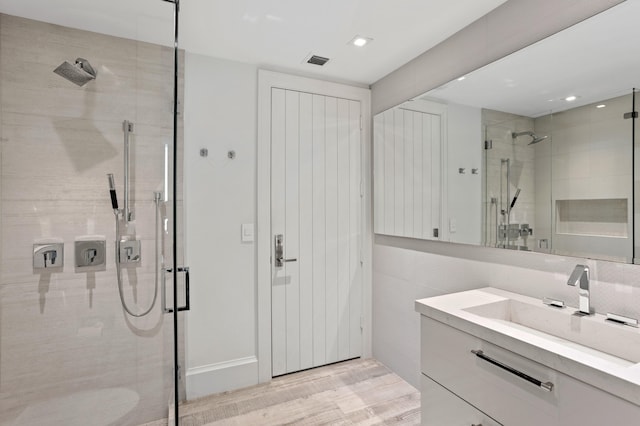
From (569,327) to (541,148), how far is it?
0.81m

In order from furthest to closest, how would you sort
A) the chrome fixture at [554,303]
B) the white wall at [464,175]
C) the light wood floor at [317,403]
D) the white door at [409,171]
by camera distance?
the white door at [409,171] < the light wood floor at [317,403] < the white wall at [464,175] < the chrome fixture at [554,303]

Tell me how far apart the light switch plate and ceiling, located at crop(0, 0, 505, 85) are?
3.90ft

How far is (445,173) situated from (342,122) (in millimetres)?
1001

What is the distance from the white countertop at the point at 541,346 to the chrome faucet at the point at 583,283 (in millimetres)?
39

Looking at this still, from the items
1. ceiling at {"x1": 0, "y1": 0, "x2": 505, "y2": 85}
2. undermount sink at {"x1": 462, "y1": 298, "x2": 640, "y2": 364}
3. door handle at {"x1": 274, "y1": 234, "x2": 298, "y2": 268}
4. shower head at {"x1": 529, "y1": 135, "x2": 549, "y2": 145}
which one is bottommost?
undermount sink at {"x1": 462, "y1": 298, "x2": 640, "y2": 364}

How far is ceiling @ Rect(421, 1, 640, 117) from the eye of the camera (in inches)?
49.0

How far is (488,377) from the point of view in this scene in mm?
1266

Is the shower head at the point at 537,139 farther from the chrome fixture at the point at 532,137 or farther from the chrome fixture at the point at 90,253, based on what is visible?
the chrome fixture at the point at 90,253

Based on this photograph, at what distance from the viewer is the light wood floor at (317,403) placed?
2.00 m

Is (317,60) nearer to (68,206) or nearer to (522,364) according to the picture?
(68,206)

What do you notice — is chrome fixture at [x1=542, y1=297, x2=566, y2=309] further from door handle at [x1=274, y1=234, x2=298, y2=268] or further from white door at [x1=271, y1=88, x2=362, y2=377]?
door handle at [x1=274, y1=234, x2=298, y2=268]

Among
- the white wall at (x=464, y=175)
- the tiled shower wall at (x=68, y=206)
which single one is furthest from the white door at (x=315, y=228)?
the tiled shower wall at (x=68, y=206)

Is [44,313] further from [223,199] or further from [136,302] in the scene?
[223,199]

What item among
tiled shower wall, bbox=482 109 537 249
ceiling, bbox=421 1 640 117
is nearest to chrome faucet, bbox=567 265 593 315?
tiled shower wall, bbox=482 109 537 249
